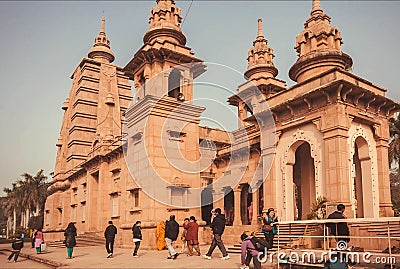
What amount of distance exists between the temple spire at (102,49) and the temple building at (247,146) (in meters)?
20.7

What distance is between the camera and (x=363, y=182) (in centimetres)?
1719

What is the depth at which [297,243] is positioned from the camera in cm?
1418

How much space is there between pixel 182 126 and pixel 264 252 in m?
12.1

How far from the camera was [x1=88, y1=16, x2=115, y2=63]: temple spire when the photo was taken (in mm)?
47188

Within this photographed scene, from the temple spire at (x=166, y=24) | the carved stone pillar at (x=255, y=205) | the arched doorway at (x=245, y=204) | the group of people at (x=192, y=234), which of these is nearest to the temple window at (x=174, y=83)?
the temple spire at (x=166, y=24)

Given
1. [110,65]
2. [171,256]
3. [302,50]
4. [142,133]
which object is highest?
[110,65]

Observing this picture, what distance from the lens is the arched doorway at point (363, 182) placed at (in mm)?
16795

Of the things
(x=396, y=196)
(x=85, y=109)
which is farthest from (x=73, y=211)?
(x=396, y=196)

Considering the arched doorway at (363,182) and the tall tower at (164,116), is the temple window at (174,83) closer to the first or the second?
the tall tower at (164,116)

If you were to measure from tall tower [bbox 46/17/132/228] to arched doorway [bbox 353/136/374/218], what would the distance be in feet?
80.5

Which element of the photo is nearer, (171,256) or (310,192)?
(171,256)

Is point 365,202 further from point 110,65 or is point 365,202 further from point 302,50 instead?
point 110,65

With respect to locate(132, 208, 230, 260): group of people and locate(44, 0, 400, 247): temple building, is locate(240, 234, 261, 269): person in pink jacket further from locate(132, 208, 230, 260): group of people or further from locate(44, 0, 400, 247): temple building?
locate(44, 0, 400, 247): temple building

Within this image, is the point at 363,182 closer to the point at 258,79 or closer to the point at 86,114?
the point at 258,79
